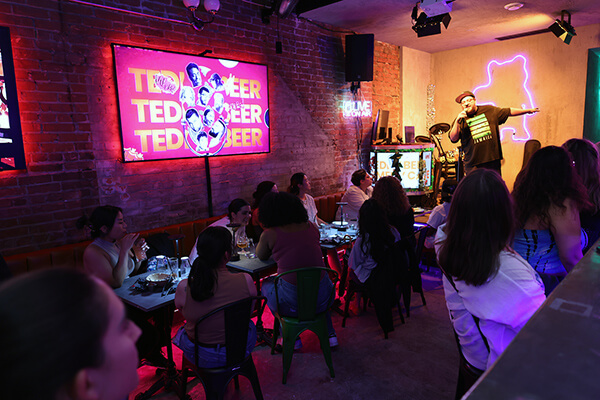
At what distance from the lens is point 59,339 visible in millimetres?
553

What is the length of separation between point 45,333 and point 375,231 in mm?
2757

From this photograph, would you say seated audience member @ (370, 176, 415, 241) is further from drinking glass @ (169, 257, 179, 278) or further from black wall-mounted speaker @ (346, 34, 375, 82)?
black wall-mounted speaker @ (346, 34, 375, 82)

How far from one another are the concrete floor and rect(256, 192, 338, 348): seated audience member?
49 centimetres

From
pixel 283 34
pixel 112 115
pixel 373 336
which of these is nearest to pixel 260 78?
pixel 283 34

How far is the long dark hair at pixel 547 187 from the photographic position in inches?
79.6

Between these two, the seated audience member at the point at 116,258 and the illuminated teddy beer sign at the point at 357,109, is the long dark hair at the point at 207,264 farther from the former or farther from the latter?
the illuminated teddy beer sign at the point at 357,109

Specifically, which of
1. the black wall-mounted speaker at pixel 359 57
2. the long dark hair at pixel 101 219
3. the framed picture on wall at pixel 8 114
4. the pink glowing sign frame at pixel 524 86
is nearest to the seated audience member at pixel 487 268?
the long dark hair at pixel 101 219

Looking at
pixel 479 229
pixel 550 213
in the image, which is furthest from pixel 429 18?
pixel 479 229

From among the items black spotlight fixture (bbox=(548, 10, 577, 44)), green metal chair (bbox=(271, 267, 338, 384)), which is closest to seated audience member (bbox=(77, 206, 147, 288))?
green metal chair (bbox=(271, 267, 338, 384))

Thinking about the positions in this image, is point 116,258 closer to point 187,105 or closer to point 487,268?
point 187,105

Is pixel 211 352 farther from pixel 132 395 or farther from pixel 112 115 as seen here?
pixel 112 115

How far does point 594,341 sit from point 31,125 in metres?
3.91

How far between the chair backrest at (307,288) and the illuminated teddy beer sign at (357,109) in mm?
4310

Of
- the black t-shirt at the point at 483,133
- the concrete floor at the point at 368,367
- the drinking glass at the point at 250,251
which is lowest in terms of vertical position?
the concrete floor at the point at 368,367
